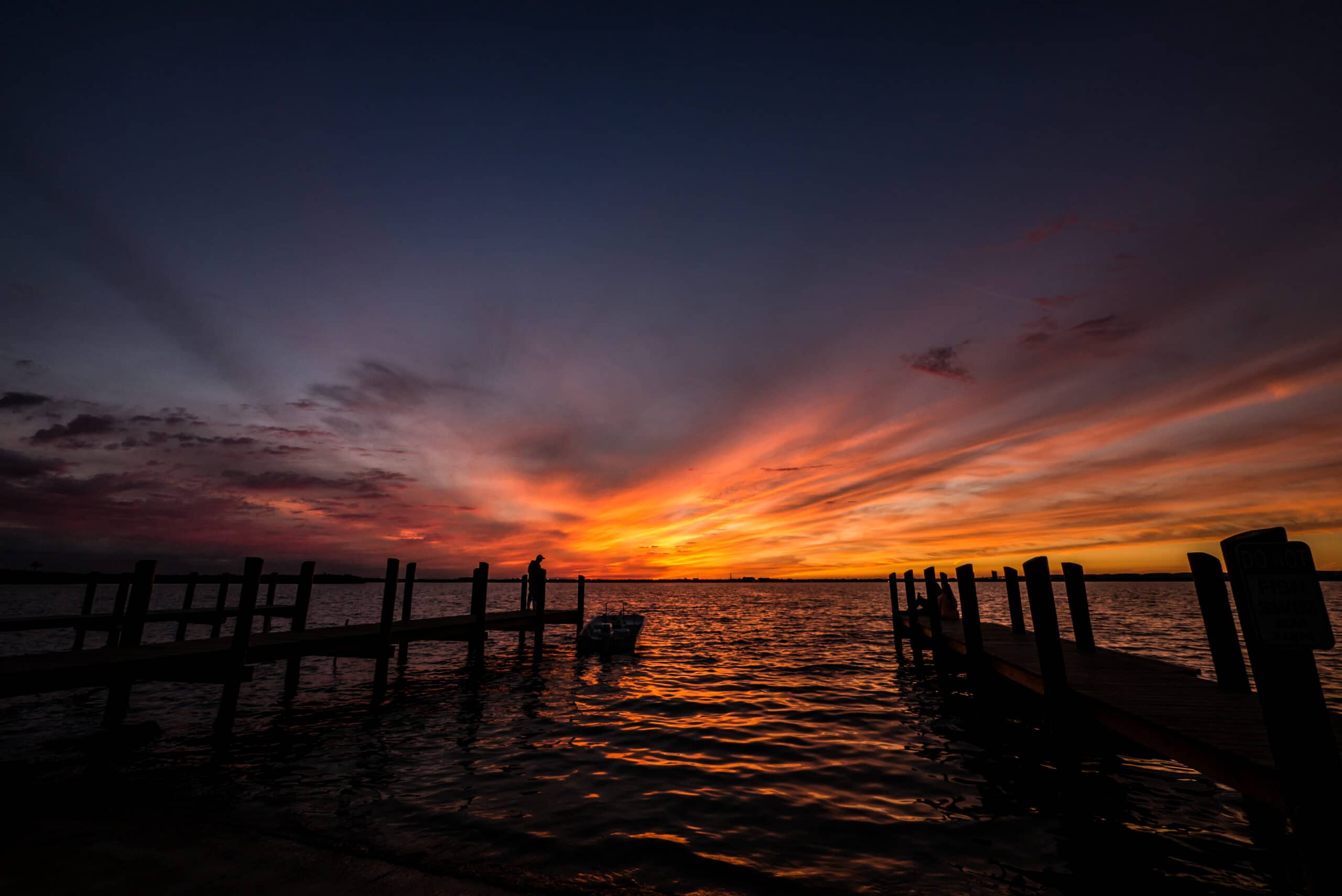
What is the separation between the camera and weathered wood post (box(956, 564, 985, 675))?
42.0 feet

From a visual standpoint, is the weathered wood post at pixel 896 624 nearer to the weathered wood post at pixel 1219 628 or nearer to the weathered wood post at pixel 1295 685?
the weathered wood post at pixel 1219 628

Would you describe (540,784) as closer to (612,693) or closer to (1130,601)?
(612,693)

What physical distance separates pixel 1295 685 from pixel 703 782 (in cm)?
748

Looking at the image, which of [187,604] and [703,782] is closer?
[703,782]

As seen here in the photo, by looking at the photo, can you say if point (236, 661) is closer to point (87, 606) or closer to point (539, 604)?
point (539, 604)

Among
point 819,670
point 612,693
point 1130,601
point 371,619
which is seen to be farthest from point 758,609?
point 1130,601

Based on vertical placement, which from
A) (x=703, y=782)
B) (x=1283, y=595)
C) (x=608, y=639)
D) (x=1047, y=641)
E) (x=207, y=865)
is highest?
(x=1283, y=595)

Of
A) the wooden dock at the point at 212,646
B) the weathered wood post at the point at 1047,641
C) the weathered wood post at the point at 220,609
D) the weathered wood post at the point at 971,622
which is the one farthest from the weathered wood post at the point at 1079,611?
the weathered wood post at the point at 220,609

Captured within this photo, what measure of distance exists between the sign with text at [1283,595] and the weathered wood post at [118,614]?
26952 mm

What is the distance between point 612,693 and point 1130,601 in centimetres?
8830

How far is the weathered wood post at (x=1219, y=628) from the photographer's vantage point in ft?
26.8

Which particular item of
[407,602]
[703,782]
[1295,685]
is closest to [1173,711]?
[1295,685]

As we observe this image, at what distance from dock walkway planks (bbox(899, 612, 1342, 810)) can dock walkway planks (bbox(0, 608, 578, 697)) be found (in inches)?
565

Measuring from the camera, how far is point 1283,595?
4.07 metres
